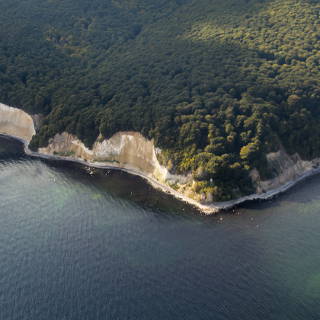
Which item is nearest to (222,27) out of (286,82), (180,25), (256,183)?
(180,25)

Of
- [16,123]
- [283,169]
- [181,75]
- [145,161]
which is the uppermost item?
[181,75]

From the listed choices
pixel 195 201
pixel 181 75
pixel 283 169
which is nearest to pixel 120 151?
pixel 195 201

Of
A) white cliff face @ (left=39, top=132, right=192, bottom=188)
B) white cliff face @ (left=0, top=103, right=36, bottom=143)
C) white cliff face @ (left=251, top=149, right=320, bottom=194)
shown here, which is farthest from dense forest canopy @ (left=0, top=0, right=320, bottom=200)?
white cliff face @ (left=0, top=103, right=36, bottom=143)

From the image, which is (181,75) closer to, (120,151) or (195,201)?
(120,151)

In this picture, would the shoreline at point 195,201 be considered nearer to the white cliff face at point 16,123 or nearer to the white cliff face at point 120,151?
the white cliff face at point 120,151

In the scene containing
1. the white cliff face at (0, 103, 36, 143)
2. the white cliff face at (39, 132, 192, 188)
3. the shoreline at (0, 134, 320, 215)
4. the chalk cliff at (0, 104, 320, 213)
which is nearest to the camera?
the shoreline at (0, 134, 320, 215)

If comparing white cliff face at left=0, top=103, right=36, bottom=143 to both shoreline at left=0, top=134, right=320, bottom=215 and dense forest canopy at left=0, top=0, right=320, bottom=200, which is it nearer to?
dense forest canopy at left=0, top=0, right=320, bottom=200
